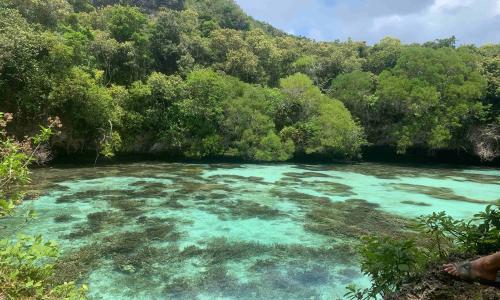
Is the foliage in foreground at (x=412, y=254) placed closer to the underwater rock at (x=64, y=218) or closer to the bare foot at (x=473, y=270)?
the bare foot at (x=473, y=270)

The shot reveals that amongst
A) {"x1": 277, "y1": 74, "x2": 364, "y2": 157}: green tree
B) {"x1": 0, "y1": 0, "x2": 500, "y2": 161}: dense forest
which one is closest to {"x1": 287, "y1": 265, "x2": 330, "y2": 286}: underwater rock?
{"x1": 0, "y1": 0, "x2": 500, "y2": 161}: dense forest

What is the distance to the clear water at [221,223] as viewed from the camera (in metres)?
7.93

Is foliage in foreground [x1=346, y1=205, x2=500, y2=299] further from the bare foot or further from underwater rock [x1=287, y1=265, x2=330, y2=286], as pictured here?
underwater rock [x1=287, y1=265, x2=330, y2=286]

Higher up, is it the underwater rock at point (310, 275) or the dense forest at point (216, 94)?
the dense forest at point (216, 94)

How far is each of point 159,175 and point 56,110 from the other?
749 cm

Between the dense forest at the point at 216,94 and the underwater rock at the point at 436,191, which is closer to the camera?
the underwater rock at the point at 436,191

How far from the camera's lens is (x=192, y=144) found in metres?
26.4

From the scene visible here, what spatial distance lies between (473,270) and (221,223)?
30.7 feet

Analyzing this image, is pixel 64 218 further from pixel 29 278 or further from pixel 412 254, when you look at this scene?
pixel 412 254

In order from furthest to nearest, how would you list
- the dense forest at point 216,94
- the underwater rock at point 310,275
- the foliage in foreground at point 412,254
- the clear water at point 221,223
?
the dense forest at point 216,94, the underwater rock at point 310,275, the clear water at point 221,223, the foliage in foreground at point 412,254

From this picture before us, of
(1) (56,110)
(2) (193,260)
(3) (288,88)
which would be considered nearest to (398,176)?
(3) (288,88)

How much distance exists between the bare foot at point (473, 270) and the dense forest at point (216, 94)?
2138 centimetres

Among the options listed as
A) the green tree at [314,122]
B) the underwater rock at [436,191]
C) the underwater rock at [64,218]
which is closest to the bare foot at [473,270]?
the underwater rock at [64,218]

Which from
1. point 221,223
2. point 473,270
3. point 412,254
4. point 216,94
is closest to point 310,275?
point 221,223
